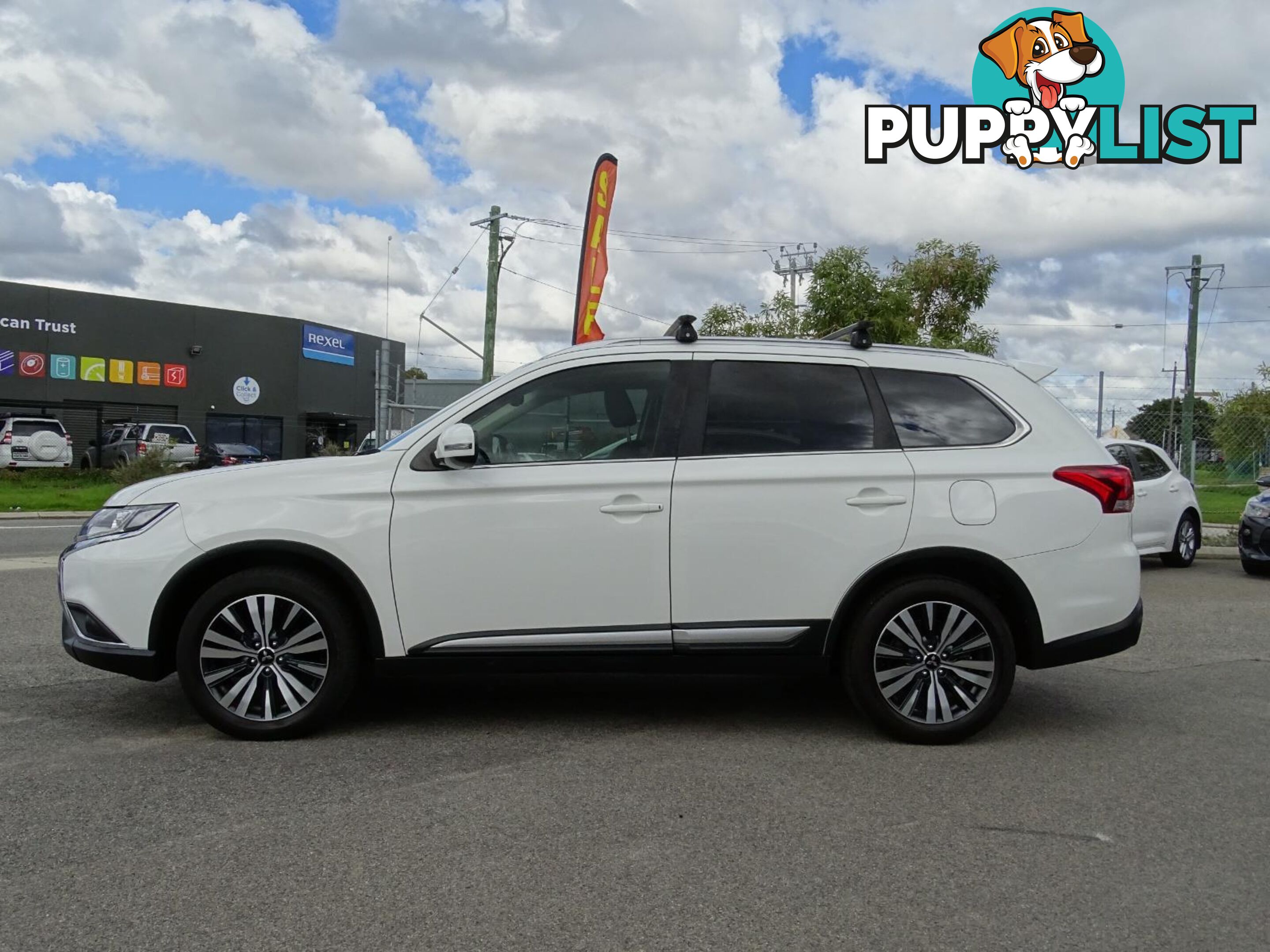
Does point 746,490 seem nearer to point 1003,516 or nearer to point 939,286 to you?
point 1003,516

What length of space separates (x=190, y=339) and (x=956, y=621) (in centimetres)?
3989

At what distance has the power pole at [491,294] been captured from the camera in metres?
26.9

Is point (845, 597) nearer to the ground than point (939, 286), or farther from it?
nearer to the ground

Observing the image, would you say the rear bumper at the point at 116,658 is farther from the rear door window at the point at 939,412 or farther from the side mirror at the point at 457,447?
the rear door window at the point at 939,412

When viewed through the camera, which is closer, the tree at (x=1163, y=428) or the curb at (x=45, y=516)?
the curb at (x=45, y=516)

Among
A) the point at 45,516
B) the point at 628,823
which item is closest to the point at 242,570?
the point at 628,823

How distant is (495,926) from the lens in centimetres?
334

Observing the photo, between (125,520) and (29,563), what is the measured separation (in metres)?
8.07

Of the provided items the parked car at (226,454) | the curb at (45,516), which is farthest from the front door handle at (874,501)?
the parked car at (226,454)

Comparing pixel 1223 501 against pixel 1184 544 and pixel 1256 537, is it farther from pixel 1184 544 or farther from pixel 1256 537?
pixel 1256 537

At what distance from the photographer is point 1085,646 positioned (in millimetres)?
5379

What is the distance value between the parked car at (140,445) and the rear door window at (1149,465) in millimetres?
21214

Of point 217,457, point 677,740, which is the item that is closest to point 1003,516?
point 677,740

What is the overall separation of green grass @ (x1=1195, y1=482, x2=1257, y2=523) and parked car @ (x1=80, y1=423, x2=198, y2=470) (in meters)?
22.3
